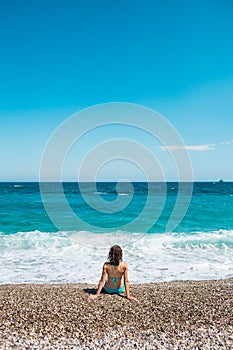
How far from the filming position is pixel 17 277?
9742 mm

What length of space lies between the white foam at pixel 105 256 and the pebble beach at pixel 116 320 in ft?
9.73

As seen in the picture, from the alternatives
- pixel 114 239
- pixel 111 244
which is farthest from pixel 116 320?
pixel 114 239

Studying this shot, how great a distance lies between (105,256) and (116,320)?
7654 mm

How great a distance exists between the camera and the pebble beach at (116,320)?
479cm

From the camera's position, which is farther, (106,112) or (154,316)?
(106,112)

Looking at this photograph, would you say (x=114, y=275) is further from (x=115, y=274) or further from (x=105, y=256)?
(x=105, y=256)

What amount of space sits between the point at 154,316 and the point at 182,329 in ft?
1.89

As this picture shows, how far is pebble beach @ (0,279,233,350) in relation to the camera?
4785 millimetres

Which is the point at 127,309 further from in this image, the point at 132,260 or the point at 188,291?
the point at 132,260

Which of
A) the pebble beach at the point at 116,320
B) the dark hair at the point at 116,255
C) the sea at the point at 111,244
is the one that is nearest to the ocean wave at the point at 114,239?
the sea at the point at 111,244

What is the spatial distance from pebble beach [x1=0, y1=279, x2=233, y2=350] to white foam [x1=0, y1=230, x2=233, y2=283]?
117 inches

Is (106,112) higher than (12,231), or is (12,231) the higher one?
(106,112)

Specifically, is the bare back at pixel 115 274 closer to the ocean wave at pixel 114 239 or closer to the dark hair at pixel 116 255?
the dark hair at pixel 116 255

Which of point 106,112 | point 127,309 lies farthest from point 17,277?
point 106,112
